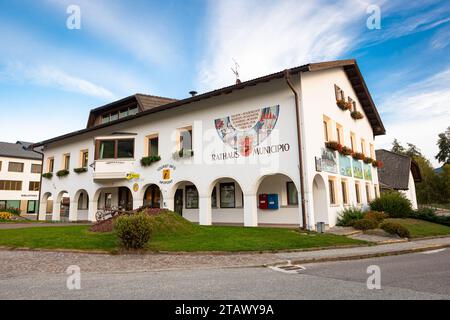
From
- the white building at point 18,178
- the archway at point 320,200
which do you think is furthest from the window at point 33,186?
the archway at point 320,200

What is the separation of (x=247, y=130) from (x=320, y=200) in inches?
198

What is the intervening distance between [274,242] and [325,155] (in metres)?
7.17

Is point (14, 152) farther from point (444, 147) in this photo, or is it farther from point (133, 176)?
point (444, 147)

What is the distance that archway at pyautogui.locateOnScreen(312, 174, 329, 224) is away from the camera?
15.7 m

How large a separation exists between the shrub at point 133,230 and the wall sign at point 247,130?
760 centimetres

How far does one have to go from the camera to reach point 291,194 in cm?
1662

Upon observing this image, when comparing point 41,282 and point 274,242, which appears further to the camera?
point 274,242

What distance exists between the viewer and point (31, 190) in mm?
51250

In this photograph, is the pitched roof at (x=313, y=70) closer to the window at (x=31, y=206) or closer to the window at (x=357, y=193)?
the window at (x=357, y=193)

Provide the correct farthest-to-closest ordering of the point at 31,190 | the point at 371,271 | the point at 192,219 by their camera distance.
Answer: the point at 31,190
the point at 192,219
the point at 371,271

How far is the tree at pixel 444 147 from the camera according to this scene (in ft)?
190
